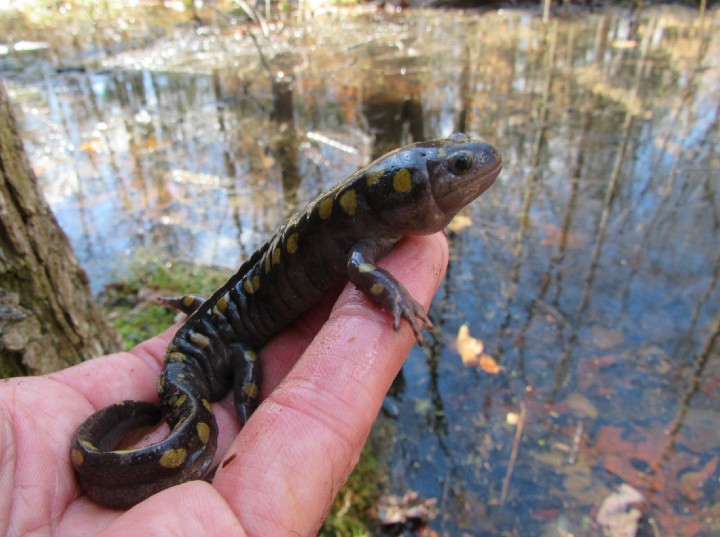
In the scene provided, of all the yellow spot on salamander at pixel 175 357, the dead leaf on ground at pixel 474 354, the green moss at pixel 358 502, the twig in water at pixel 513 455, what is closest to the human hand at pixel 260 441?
the yellow spot on salamander at pixel 175 357

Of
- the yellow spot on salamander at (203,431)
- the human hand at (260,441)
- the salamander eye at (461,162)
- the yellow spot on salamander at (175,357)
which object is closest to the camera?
the human hand at (260,441)

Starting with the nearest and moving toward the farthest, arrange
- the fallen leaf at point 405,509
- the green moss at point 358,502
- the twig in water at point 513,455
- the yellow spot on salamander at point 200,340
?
the yellow spot on salamander at point 200,340, the green moss at point 358,502, the fallen leaf at point 405,509, the twig in water at point 513,455

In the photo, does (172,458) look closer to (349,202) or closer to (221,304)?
(221,304)

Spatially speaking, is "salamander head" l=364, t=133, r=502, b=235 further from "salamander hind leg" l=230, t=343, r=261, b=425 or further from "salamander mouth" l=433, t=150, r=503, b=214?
"salamander hind leg" l=230, t=343, r=261, b=425

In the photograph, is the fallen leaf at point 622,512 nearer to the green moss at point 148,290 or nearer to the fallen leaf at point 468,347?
the fallen leaf at point 468,347

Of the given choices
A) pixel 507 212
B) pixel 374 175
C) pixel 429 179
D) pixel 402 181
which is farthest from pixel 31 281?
pixel 507 212

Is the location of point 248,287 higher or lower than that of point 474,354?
higher
